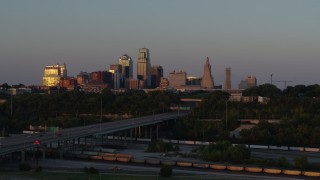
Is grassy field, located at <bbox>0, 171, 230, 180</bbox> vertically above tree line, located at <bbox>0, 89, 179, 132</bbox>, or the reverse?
tree line, located at <bbox>0, 89, 179, 132</bbox>

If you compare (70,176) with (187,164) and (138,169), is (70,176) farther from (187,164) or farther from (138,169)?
(187,164)

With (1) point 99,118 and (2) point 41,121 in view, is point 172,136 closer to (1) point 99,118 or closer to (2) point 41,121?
(1) point 99,118

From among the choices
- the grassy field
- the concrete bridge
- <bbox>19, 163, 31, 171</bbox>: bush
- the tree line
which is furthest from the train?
the tree line

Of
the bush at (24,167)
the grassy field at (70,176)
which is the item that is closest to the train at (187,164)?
the grassy field at (70,176)

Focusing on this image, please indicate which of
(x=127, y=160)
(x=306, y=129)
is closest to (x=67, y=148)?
(x=127, y=160)

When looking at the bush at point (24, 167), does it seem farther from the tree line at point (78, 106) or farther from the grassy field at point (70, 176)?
the tree line at point (78, 106)

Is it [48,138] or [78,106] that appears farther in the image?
[78,106]

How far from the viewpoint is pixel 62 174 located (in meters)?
43.2

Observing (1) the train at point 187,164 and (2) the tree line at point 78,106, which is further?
(2) the tree line at point 78,106

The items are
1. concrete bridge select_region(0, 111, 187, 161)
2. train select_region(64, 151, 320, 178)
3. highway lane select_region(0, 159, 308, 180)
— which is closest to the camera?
highway lane select_region(0, 159, 308, 180)

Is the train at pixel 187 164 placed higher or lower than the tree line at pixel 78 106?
lower

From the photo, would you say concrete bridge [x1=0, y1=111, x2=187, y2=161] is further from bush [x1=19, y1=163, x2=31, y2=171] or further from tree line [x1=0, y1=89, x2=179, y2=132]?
tree line [x1=0, y1=89, x2=179, y2=132]

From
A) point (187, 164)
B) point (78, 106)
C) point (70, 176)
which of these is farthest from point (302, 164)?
point (78, 106)

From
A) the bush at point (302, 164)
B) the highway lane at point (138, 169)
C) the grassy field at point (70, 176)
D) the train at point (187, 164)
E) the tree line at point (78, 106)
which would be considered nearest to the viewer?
the grassy field at point (70, 176)
